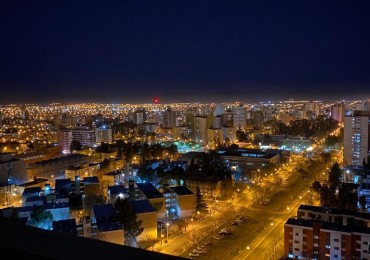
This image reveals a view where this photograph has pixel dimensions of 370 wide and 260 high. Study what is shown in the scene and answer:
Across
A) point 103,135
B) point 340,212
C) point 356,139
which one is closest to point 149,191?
point 340,212

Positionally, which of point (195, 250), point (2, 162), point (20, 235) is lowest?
point (195, 250)

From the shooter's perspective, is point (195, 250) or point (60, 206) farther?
point (60, 206)

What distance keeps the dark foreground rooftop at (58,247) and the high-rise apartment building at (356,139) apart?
25.5 feet

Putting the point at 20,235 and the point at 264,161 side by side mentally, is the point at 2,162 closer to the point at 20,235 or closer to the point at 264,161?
the point at 264,161

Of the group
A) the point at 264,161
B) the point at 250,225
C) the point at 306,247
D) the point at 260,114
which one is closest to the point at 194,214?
the point at 250,225

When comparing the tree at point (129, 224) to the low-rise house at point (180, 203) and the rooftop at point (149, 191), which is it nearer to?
the rooftop at point (149, 191)

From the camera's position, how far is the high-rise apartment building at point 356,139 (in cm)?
719

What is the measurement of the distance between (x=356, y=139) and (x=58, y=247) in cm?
788

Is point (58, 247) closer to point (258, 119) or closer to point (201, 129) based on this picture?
point (201, 129)

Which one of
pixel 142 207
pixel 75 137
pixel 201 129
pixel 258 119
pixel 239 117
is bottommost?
pixel 142 207

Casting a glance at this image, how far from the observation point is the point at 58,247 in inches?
14.2

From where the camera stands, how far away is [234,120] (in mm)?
14570

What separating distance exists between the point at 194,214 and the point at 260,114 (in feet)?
40.0

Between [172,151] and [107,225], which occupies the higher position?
[172,151]
